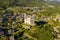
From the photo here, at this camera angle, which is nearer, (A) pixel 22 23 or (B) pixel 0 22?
(B) pixel 0 22

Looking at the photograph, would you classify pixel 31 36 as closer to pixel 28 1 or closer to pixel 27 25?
pixel 27 25

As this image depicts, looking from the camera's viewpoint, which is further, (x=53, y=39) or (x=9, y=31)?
(x=9, y=31)

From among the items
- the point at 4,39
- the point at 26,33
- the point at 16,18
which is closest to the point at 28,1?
the point at 16,18

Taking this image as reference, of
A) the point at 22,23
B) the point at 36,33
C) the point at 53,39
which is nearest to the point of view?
the point at 53,39

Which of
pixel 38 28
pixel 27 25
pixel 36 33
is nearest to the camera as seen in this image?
pixel 36 33

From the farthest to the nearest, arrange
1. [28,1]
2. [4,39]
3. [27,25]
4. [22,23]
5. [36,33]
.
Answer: [28,1] → [22,23] → [27,25] → [36,33] → [4,39]

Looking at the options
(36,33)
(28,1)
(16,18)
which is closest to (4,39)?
(36,33)

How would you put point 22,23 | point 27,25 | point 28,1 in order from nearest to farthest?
point 27,25, point 22,23, point 28,1

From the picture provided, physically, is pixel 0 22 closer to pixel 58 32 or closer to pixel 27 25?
pixel 27 25
